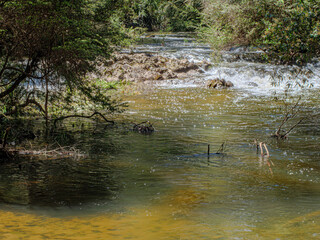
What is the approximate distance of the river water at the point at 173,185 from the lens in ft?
18.8

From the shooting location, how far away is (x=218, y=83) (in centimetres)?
2372

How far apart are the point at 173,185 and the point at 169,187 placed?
0.49ft

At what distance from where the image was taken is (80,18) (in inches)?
403

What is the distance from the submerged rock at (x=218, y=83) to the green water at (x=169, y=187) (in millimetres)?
9739

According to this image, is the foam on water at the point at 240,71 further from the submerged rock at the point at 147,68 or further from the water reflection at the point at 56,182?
the water reflection at the point at 56,182

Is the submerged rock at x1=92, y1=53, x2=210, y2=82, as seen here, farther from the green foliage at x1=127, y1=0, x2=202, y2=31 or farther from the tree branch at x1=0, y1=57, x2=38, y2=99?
the green foliage at x1=127, y1=0, x2=202, y2=31

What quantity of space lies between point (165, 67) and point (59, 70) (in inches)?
681

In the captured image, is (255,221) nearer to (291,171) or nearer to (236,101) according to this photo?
(291,171)

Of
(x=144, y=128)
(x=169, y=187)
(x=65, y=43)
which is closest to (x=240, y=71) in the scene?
(x=144, y=128)

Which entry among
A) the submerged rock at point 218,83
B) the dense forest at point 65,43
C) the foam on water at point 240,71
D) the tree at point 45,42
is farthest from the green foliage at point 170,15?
the tree at point 45,42

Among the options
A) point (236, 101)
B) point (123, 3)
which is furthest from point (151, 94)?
point (123, 3)

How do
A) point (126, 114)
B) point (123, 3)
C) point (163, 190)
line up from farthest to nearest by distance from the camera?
point (126, 114) < point (123, 3) < point (163, 190)

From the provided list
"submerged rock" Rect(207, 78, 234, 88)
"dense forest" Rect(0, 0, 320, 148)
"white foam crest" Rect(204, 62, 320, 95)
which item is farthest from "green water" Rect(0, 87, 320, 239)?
"white foam crest" Rect(204, 62, 320, 95)

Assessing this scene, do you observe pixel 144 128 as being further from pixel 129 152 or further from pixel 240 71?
pixel 240 71
